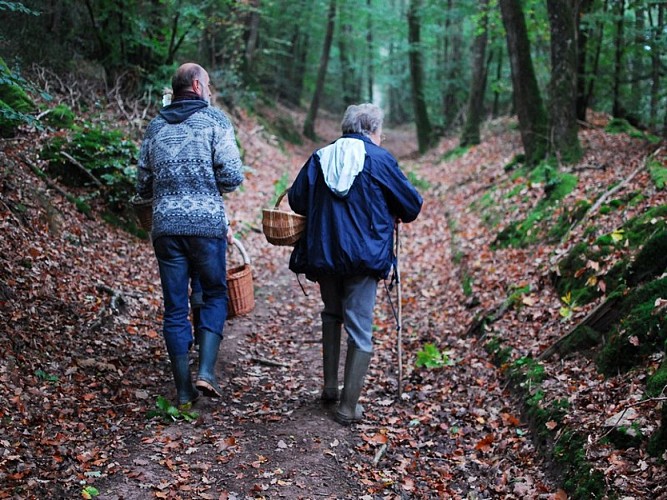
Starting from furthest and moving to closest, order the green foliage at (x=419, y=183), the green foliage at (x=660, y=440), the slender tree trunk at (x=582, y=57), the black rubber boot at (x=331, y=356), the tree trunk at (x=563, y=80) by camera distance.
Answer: the green foliage at (x=419, y=183) < the slender tree trunk at (x=582, y=57) < the tree trunk at (x=563, y=80) < the black rubber boot at (x=331, y=356) < the green foliage at (x=660, y=440)

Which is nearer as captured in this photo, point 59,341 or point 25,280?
point 59,341

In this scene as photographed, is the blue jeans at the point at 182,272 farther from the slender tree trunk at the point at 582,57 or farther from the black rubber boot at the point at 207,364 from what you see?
the slender tree trunk at the point at 582,57

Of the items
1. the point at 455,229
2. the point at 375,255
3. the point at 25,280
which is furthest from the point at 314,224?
the point at 455,229

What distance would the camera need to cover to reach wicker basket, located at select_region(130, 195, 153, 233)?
17.3 ft

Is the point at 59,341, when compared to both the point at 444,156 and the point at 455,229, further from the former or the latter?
the point at 444,156

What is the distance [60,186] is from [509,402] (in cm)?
591

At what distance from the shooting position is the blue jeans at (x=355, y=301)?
4852 mm

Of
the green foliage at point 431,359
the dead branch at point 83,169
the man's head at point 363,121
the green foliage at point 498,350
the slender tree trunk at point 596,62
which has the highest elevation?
the slender tree trunk at point 596,62

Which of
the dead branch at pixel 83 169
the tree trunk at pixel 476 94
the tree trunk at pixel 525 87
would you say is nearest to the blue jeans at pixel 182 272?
the dead branch at pixel 83 169

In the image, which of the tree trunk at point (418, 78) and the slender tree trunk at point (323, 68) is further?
the slender tree trunk at point (323, 68)

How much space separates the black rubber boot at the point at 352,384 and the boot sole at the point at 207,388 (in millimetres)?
979

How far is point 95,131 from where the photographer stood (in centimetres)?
870

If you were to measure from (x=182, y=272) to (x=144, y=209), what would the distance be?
815 mm

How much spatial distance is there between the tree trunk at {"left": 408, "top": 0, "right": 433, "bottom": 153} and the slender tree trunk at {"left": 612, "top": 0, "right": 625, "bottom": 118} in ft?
31.6
